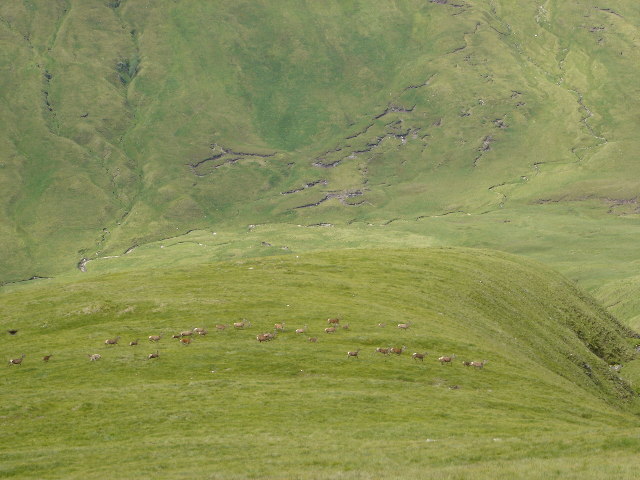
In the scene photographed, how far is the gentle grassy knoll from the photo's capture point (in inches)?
1674

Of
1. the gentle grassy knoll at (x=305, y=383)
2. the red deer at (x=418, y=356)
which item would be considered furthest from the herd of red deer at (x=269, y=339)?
the gentle grassy knoll at (x=305, y=383)

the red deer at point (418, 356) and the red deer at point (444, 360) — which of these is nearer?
the red deer at point (418, 356)

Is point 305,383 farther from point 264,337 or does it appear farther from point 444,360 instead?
point 444,360

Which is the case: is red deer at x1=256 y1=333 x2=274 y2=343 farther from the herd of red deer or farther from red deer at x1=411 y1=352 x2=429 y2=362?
red deer at x1=411 y1=352 x2=429 y2=362

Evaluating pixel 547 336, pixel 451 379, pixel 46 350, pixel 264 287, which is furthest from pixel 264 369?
pixel 547 336

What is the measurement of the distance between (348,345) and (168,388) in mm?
23150

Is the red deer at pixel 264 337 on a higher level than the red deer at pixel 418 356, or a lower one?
higher

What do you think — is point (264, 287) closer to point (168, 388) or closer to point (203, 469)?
point (168, 388)

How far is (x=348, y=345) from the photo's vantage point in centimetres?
7550

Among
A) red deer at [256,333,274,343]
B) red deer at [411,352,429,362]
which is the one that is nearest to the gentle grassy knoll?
red deer at [411,352,429,362]

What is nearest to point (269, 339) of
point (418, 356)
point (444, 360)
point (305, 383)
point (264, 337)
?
point (264, 337)

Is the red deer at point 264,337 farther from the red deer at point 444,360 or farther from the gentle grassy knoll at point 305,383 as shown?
the red deer at point 444,360

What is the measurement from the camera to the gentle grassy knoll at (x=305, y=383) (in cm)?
4253

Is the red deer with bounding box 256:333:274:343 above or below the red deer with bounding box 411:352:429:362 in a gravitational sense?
above
